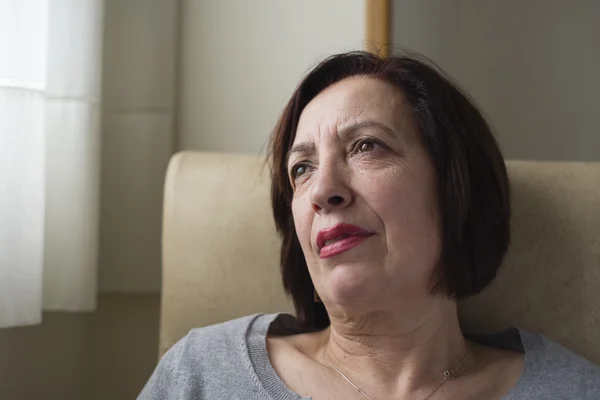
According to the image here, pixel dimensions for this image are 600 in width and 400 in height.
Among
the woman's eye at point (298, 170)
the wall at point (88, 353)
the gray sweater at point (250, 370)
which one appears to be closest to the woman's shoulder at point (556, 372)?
the gray sweater at point (250, 370)

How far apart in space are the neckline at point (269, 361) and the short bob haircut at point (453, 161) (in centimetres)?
13

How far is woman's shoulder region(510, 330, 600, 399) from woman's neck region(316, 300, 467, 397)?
13 centimetres

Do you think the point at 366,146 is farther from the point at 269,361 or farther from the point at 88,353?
the point at 88,353

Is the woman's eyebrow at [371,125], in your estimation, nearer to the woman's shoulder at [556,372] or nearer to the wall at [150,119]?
the woman's shoulder at [556,372]

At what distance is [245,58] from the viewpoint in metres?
1.62

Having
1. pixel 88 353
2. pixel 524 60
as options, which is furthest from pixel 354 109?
pixel 88 353

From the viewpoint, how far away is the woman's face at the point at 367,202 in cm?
97

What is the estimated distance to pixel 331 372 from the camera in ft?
3.57

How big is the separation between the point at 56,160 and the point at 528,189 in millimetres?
953

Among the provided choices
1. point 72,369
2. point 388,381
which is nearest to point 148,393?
point 388,381

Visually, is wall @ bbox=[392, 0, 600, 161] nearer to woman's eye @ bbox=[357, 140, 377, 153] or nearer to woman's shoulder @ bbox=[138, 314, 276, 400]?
woman's eye @ bbox=[357, 140, 377, 153]

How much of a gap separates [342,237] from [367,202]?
0.07 m

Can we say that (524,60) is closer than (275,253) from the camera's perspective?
No

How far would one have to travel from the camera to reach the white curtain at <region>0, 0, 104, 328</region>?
1.18m
